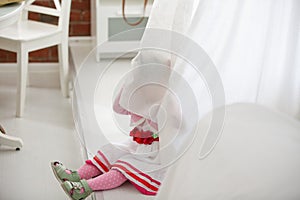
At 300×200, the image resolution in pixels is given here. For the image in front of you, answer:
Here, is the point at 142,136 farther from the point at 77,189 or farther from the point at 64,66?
the point at 64,66

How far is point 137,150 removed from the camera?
200cm

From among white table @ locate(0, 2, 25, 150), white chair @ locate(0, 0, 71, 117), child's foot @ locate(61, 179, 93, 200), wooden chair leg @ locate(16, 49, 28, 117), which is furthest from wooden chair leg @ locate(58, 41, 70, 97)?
child's foot @ locate(61, 179, 93, 200)

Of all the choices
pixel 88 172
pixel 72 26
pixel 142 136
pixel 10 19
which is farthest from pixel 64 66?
pixel 142 136

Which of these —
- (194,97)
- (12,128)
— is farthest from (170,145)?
(12,128)

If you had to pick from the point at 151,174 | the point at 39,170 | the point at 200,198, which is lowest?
the point at 39,170

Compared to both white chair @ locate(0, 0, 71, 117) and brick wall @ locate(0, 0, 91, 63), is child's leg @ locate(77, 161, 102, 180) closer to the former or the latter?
white chair @ locate(0, 0, 71, 117)

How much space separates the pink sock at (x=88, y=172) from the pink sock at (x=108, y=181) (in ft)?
0.37

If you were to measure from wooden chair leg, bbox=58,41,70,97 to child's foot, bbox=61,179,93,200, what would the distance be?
56.4 inches

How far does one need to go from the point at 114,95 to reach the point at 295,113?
56 centimetres

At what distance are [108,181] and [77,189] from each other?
11cm

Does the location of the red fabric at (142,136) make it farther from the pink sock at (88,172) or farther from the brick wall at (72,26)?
the brick wall at (72,26)

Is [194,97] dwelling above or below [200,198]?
above

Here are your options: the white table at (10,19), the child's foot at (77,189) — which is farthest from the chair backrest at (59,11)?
the child's foot at (77,189)

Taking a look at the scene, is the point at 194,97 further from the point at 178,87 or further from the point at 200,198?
the point at 200,198
